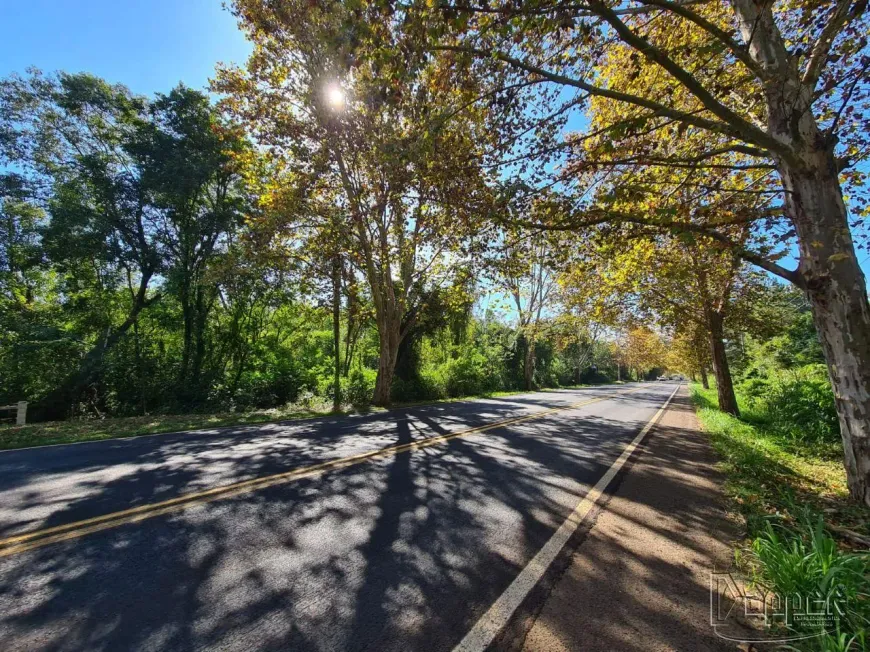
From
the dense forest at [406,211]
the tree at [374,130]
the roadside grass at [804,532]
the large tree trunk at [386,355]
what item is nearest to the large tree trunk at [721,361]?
the dense forest at [406,211]

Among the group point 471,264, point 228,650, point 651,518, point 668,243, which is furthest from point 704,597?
point 668,243

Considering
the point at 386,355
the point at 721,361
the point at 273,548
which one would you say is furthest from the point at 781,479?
the point at 386,355

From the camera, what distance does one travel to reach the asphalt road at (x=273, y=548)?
236 centimetres

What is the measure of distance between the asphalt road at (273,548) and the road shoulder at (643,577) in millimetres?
438

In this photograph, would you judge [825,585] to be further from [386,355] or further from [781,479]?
[386,355]

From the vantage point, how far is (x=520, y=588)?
2.86 m

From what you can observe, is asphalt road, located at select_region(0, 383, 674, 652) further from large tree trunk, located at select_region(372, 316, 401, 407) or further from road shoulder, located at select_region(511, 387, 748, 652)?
large tree trunk, located at select_region(372, 316, 401, 407)

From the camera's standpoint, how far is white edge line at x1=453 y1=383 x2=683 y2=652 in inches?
91.7

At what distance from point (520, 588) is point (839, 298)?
4.85 metres

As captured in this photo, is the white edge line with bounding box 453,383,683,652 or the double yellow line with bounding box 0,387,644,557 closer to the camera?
the white edge line with bounding box 453,383,683,652

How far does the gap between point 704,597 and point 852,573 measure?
90 cm

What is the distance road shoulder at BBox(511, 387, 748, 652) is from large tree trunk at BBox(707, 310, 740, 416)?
9.60 m

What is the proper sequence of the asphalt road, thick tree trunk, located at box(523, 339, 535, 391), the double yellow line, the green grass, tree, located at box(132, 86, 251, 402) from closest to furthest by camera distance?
the asphalt road, the double yellow line, the green grass, tree, located at box(132, 86, 251, 402), thick tree trunk, located at box(523, 339, 535, 391)
